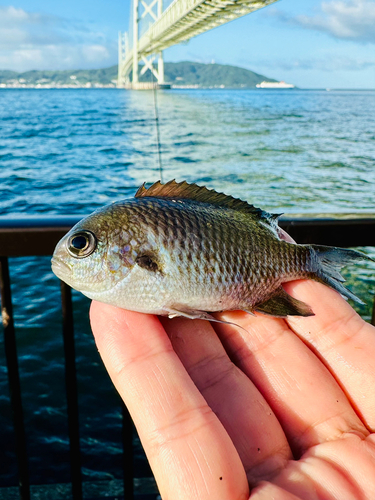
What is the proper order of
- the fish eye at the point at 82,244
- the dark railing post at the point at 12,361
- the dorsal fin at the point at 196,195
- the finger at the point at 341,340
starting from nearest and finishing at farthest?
1. the fish eye at the point at 82,244
2. the dorsal fin at the point at 196,195
3. the finger at the point at 341,340
4. the dark railing post at the point at 12,361

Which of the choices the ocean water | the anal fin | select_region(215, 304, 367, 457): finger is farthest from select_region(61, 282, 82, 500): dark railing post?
the ocean water

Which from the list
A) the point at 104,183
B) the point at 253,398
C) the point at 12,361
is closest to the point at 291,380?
the point at 253,398

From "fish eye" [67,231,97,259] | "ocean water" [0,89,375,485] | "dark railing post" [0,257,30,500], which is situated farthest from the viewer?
"ocean water" [0,89,375,485]

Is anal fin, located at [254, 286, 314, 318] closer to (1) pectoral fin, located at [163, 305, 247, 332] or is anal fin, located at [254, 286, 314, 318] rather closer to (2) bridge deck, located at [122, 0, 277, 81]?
(1) pectoral fin, located at [163, 305, 247, 332]

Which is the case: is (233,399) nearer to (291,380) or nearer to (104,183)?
(291,380)

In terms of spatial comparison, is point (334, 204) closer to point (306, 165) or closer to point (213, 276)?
point (306, 165)

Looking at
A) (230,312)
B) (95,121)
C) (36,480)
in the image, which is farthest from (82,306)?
(95,121)

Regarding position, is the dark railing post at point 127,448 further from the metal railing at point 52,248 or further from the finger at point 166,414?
the finger at point 166,414

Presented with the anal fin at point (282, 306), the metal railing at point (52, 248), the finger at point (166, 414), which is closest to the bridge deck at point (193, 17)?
the metal railing at point (52, 248)
